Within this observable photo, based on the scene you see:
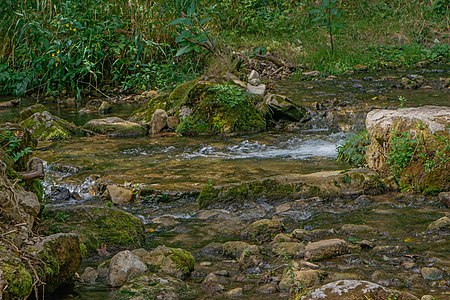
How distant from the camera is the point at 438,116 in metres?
6.37

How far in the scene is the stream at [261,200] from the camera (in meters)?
4.25

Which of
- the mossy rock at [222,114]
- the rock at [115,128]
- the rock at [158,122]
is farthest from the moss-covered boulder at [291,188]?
the rock at [158,122]

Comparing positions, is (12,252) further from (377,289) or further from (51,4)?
(51,4)

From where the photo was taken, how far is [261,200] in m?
6.03

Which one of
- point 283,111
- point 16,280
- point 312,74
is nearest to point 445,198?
point 16,280

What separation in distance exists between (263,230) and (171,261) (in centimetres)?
94

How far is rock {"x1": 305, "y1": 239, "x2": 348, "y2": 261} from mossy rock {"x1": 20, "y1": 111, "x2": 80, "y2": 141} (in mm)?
5439

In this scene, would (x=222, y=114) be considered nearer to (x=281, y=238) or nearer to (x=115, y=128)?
(x=115, y=128)

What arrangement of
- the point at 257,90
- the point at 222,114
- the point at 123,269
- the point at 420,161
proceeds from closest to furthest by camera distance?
the point at 123,269 < the point at 420,161 < the point at 222,114 < the point at 257,90

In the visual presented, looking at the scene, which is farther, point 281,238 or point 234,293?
point 281,238

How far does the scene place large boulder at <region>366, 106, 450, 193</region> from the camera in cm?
602

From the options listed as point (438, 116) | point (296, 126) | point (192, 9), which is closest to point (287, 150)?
point (296, 126)

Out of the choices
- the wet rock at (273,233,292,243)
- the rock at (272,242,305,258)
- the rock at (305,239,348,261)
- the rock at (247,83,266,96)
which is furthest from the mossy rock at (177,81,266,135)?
the rock at (305,239,348,261)

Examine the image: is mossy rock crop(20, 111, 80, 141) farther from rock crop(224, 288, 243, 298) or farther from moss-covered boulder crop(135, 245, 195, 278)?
rock crop(224, 288, 243, 298)
